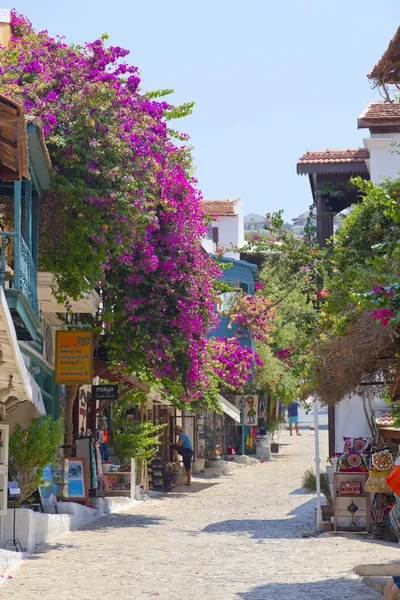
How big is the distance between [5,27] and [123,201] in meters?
5.12

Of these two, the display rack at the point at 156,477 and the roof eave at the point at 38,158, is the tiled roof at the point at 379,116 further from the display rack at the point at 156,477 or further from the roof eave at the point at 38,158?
the display rack at the point at 156,477

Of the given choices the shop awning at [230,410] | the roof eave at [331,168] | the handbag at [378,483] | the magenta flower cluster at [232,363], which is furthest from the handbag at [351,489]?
the shop awning at [230,410]

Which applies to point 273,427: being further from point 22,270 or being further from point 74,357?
point 22,270

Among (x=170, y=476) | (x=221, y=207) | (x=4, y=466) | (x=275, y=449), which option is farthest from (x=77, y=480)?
(x=221, y=207)

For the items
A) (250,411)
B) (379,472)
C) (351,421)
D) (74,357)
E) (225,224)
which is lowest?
(379,472)

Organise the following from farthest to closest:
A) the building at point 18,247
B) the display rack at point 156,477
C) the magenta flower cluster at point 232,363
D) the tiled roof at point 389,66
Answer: the magenta flower cluster at point 232,363
the display rack at point 156,477
the tiled roof at point 389,66
the building at point 18,247

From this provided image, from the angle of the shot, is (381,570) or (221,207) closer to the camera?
(381,570)

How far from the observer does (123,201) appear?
16766mm

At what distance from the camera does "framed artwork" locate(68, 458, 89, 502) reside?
1955 centimetres

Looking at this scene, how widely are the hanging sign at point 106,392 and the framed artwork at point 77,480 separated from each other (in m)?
3.19

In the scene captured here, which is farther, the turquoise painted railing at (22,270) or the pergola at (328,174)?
the pergola at (328,174)

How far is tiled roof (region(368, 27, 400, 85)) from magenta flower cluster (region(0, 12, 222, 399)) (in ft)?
20.1

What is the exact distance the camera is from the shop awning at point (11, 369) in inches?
459

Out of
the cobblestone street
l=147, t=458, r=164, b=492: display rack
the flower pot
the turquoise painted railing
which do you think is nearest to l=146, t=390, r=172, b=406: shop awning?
l=147, t=458, r=164, b=492: display rack
